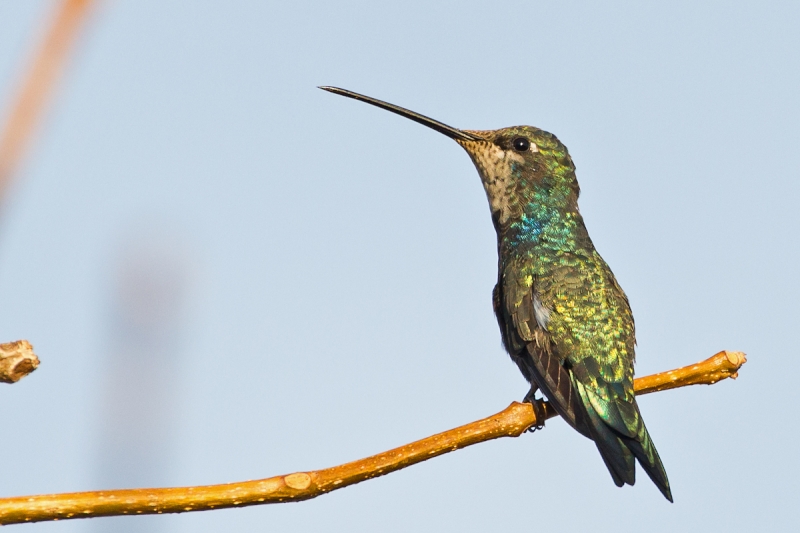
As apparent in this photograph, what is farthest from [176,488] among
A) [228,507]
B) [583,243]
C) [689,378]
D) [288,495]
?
[583,243]

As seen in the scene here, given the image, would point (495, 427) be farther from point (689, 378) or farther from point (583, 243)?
point (583, 243)

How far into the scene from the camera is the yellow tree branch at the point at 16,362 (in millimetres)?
2006

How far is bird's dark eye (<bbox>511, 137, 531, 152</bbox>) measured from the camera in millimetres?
7004

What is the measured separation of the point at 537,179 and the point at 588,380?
1834mm

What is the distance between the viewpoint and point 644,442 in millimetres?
5289

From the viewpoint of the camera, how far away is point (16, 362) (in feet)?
6.58

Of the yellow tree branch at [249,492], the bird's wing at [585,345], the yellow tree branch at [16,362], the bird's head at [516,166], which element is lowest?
the yellow tree branch at [249,492]

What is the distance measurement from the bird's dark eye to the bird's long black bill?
0.96ft

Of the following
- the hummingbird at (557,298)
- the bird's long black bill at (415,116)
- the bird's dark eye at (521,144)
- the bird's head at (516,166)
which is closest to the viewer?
the hummingbird at (557,298)

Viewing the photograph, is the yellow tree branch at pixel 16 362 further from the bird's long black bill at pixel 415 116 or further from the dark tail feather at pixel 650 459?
the bird's long black bill at pixel 415 116

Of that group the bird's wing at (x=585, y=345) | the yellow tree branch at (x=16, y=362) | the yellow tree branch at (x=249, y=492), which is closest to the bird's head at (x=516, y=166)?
the bird's wing at (x=585, y=345)

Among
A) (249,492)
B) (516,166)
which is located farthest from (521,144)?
(249,492)

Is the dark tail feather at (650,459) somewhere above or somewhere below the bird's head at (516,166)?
below

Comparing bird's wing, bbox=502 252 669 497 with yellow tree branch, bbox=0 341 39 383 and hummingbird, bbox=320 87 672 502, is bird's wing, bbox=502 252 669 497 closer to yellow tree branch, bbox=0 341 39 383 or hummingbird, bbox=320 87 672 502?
hummingbird, bbox=320 87 672 502
